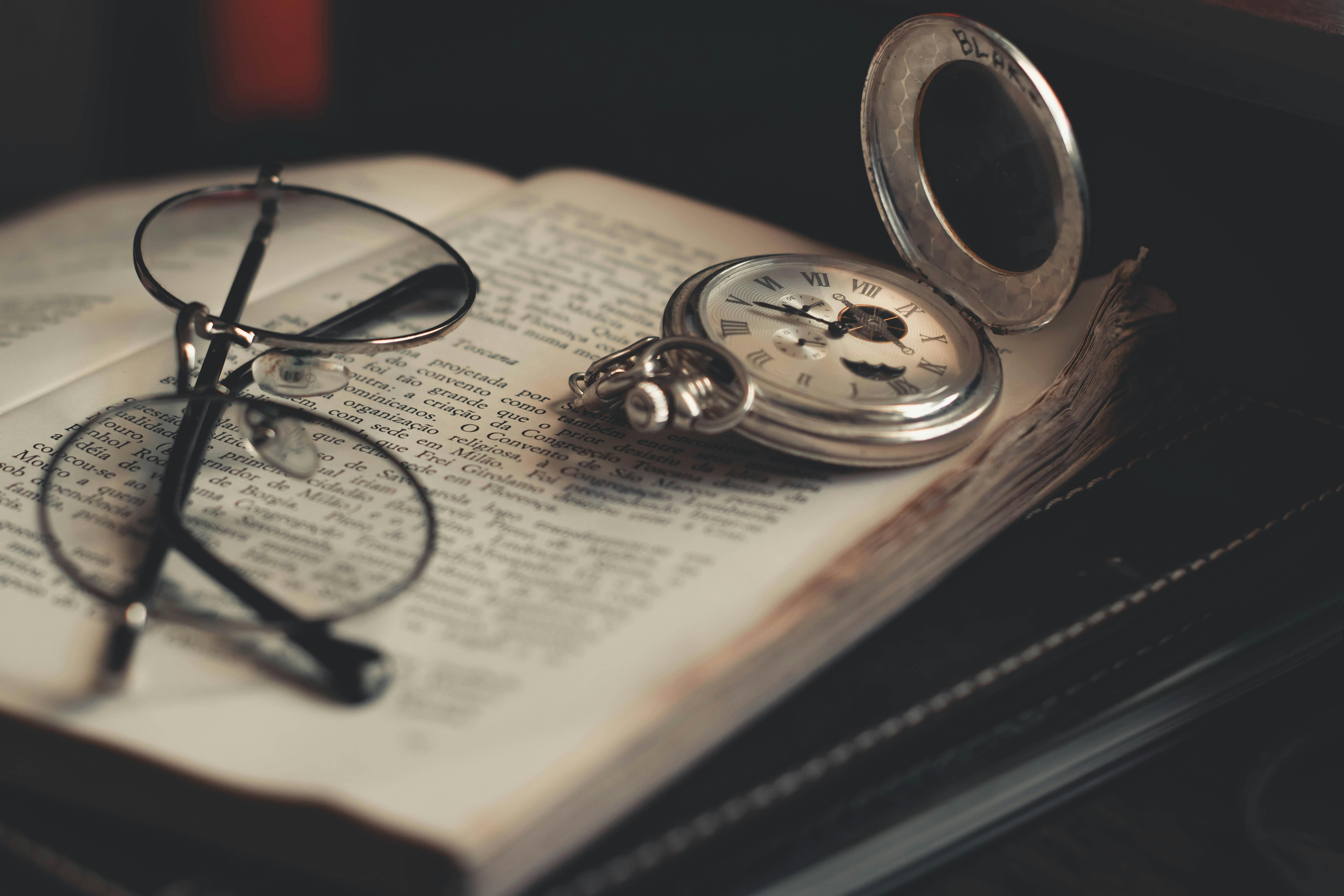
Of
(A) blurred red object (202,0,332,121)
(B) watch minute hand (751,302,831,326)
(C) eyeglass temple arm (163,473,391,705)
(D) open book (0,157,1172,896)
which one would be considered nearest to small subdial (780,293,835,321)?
(B) watch minute hand (751,302,831,326)

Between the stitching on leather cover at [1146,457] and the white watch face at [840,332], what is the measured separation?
107mm

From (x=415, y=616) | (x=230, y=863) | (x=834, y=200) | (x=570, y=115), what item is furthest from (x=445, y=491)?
(x=570, y=115)

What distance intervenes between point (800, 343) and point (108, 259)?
2.20 ft

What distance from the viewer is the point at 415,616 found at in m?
0.56

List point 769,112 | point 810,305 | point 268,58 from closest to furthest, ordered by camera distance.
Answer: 1. point 810,305
2. point 769,112
3. point 268,58

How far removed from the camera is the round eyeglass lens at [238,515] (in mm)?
565

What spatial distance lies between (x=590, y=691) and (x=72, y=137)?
137 centimetres

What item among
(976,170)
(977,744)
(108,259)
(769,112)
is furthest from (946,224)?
(108,259)

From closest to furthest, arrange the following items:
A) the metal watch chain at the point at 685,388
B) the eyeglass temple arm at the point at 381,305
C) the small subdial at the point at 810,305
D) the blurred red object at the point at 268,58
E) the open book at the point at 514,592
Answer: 1. the open book at the point at 514,592
2. the metal watch chain at the point at 685,388
3. the small subdial at the point at 810,305
4. the eyeglass temple arm at the point at 381,305
5. the blurred red object at the point at 268,58

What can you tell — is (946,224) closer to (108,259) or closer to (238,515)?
(238,515)

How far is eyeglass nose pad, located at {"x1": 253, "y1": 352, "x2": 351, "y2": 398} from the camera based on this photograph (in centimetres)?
75

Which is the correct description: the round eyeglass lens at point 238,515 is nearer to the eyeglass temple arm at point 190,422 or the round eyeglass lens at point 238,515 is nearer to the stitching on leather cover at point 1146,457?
the eyeglass temple arm at point 190,422

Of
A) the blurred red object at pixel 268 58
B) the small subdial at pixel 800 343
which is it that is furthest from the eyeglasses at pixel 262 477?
the blurred red object at pixel 268 58

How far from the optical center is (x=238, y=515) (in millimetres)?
623
